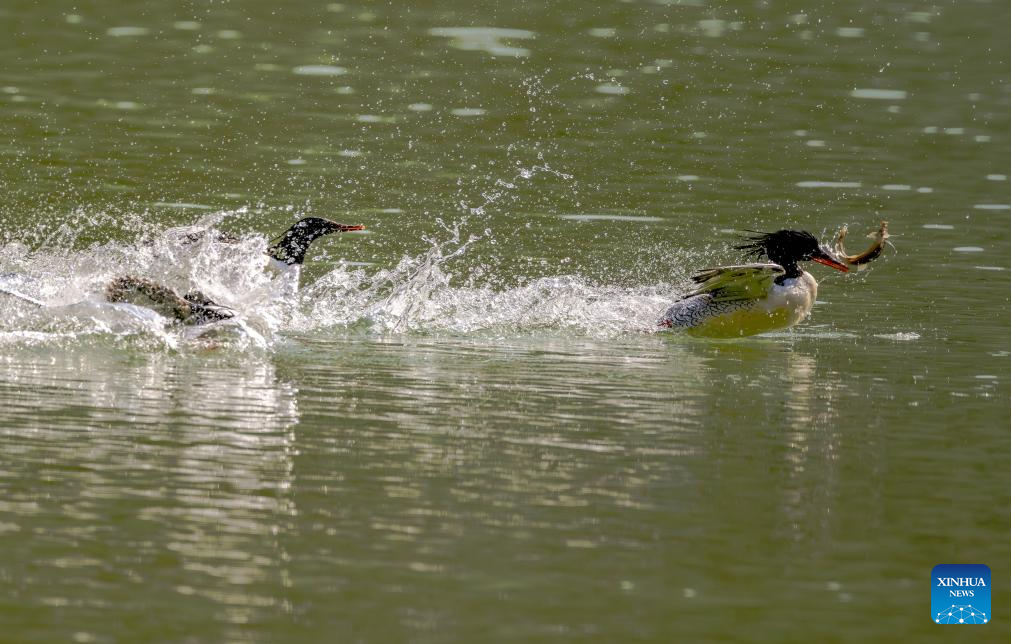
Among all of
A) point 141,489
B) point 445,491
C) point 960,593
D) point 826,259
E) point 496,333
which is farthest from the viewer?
point 826,259

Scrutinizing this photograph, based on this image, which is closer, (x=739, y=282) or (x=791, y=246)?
(x=739, y=282)

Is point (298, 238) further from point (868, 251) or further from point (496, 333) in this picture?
point (868, 251)

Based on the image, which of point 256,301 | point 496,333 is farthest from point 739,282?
point 256,301

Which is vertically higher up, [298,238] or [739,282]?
[298,238]

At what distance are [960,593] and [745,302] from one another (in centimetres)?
686

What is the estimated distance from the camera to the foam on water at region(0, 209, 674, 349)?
32.4 ft

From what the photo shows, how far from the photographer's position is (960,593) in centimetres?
478

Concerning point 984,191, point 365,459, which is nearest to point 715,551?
point 365,459

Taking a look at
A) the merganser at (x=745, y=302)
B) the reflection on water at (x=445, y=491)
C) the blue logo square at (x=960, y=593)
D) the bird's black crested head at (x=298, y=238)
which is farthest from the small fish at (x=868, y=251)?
the blue logo square at (x=960, y=593)

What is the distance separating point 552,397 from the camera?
8094 mm

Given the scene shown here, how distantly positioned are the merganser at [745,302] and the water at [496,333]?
0.86 ft

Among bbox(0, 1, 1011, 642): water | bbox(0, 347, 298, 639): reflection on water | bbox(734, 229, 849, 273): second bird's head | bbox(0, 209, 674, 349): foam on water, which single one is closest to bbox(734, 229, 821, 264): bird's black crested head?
bbox(734, 229, 849, 273): second bird's head

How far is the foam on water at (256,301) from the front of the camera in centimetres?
989

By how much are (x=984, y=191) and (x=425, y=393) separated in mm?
12649
